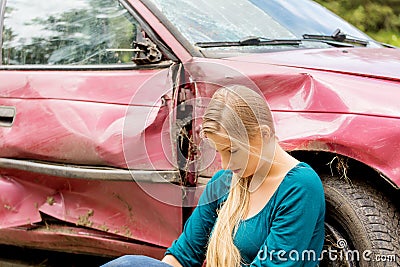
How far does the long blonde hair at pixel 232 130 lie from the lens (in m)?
2.49

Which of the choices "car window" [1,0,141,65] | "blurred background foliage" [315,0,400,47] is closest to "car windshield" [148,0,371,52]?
"car window" [1,0,141,65]

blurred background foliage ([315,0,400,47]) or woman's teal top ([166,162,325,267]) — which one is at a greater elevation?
woman's teal top ([166,162,325,267])

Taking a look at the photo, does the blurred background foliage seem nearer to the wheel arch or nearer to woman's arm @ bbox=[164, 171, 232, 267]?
the wheel arch

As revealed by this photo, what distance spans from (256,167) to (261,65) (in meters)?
0.74

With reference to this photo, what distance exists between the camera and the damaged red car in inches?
114

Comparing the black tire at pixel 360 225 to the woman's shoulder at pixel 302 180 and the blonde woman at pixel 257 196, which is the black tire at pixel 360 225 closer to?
the blonde woman at pixel 257 196

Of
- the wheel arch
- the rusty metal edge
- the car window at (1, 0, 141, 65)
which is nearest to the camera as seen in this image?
the wheel arch

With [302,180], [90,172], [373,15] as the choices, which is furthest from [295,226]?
[373,15]

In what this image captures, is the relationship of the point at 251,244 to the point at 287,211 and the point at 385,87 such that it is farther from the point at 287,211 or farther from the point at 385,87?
the point at 385,87

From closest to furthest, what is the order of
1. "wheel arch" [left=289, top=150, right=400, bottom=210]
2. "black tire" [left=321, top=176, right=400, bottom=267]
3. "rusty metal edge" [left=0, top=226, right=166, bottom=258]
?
→ "black tire" [left=321, top=176, right=400, bottom=267] → "wheel arch" [left=289, top=150, right=400, bottom=210] → "rusty metal edge" [left=0, top=226, right=166, bottom=258]

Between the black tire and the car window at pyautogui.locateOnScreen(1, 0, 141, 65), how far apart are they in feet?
4.12

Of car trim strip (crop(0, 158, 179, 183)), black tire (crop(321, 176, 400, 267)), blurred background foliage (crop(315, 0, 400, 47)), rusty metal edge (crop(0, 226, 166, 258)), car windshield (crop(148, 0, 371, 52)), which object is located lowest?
rusty metal edge (crop(0, 226, 166, 258))

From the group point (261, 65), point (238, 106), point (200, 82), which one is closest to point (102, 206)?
point (200, 82)

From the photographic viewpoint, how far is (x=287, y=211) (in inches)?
97.0
